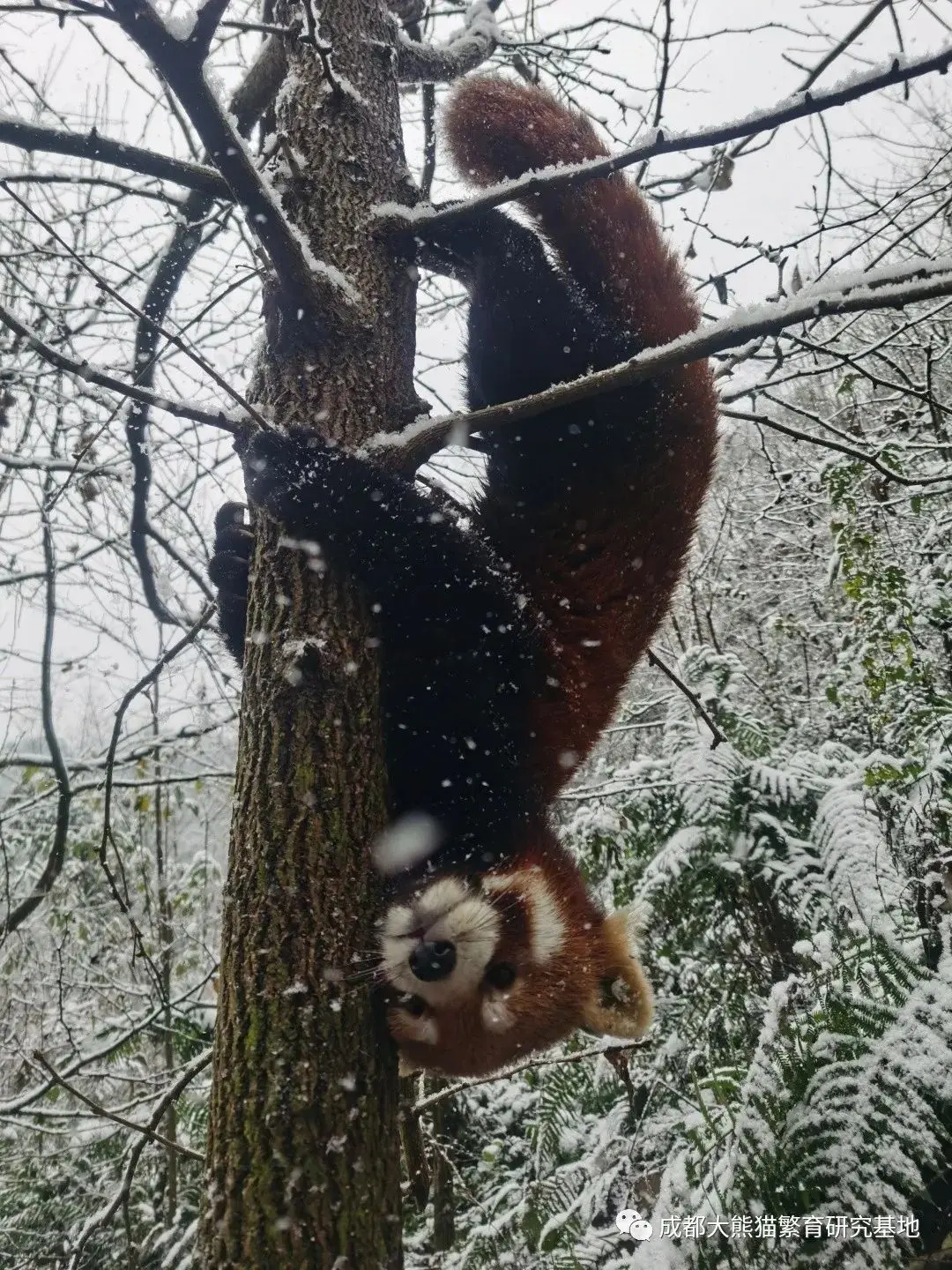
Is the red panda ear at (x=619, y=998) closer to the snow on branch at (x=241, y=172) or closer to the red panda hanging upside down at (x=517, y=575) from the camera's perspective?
the red panda hanging upside down at (x=517, y=575)

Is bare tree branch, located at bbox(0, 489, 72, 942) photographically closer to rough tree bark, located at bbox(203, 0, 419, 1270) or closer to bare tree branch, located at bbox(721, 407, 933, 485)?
rough tree bark, located at bbox(203, 0, 419, 1270)

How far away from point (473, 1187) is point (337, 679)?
5819mm

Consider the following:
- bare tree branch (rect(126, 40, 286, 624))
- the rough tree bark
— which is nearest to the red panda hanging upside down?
the rough tree bark

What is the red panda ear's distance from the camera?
2861mm

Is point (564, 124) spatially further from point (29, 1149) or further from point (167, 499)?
point (29, 1149)

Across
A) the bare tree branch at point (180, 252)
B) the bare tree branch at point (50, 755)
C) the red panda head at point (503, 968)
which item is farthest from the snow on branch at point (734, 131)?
the bare tree branch at point (50, 755)

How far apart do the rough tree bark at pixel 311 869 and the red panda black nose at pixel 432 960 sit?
0.45 meters

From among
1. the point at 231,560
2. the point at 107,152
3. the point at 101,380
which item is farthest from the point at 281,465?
the point at 107,152

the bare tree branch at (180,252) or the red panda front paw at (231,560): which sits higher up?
the bare tree branch at (180,252)

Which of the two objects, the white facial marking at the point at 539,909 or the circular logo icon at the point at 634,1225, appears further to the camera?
the circular logo icon at the point at 634,1225

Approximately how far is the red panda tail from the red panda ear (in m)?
2.29

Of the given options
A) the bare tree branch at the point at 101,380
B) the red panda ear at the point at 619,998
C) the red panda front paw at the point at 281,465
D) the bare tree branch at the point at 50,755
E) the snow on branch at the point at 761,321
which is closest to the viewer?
the snow on branch at the point at 761,321

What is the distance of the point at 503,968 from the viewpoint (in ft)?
8.73

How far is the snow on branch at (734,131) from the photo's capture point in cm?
155
